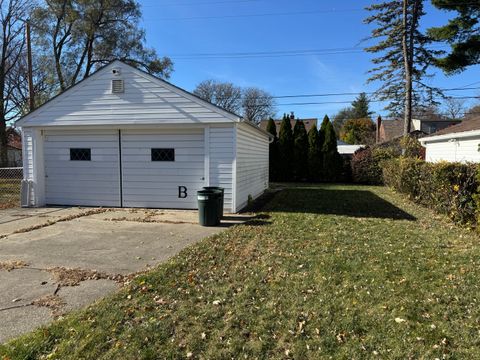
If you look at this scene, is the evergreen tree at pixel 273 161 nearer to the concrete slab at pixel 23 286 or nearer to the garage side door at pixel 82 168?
the garage side door at pixel 82 168

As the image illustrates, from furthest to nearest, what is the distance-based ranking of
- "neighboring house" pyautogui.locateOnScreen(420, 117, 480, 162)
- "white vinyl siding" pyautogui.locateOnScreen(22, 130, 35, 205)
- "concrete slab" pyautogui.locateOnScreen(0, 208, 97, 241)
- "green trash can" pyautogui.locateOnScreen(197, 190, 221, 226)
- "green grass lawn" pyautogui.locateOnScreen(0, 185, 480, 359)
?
"neighboring house" pyautogui.locateOnScreen(420, 117, 480, 162)
"white vinyl siding" pyautogui.locateOnScreen(22, 130, 35, 205)
"green trash can" pyautogui.locateOnScreen(197, 190, 221, 226)
"concrete slab" pyautogui.locateOnScreen(0, 208, 97, 241)
"green grass lawn" pyautogui.locateOnScreen(0, 185, 480, 359)

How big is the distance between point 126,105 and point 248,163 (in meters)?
4.24

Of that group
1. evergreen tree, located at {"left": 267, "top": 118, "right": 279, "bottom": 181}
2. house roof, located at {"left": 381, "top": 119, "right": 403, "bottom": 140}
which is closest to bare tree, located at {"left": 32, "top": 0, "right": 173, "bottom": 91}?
evergreen tree, located at {"left": 267, "top": 118, "right": 279, "bottom": 181}

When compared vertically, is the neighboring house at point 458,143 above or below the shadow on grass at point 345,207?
above

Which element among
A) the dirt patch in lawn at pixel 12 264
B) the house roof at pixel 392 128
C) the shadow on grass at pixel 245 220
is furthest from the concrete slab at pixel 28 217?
the house roof at pixel 392 128

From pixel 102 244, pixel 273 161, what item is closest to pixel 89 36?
pixel 273 161

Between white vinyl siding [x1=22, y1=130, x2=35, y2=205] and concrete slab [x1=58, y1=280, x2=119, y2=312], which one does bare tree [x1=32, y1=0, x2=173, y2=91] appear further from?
concrete slab [x1=58, y1=280, x2=119, y2=312]

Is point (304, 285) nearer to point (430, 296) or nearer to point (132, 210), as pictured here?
point (430, 296)

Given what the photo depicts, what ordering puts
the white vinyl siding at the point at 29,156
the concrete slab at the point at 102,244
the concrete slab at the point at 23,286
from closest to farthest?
the concrete slab at the point at 23,286 < the concrete slab at the point at 102,244 < the white vinyl siding at the point at 29,156

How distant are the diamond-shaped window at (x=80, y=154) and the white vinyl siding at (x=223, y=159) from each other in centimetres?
402

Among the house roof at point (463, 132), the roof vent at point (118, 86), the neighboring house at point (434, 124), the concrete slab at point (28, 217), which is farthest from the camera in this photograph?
the neighboring house at point (434, 124)

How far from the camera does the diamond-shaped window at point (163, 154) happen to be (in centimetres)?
1011

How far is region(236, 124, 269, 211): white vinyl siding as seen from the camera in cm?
998

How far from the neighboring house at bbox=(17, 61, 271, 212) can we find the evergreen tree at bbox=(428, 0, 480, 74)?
1178 cm
